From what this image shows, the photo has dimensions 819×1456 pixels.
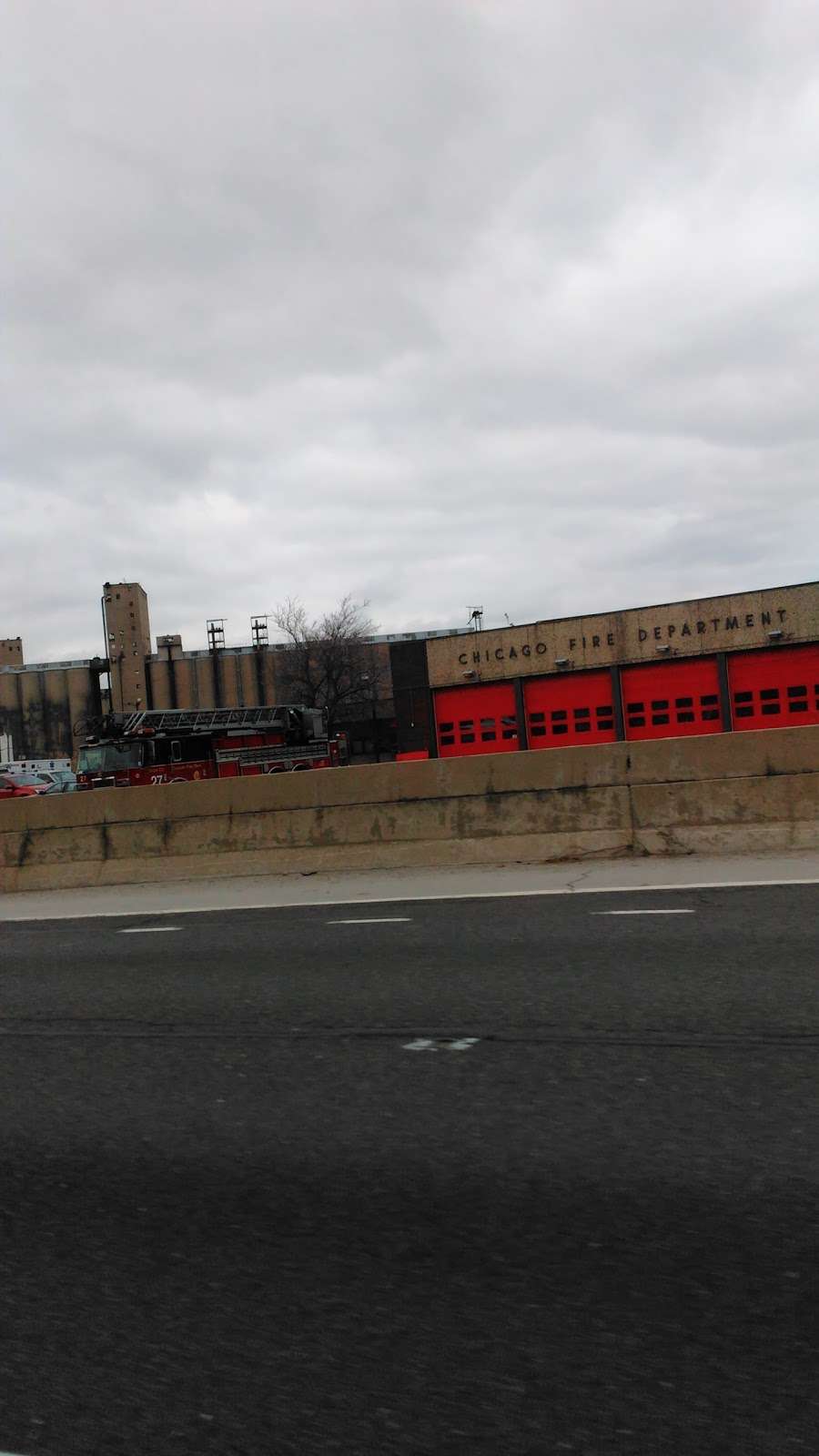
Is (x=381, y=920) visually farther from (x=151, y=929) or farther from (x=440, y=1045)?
(x=440, y=1045)

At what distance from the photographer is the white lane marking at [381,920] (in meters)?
10.4

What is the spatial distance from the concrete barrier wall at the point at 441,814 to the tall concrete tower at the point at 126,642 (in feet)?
270

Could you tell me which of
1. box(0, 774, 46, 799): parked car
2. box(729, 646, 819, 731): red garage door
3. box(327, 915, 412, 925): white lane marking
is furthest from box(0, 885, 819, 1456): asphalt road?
box(0, 774, 46, 799): parked car

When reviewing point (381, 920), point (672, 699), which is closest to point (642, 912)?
point (381, 920)

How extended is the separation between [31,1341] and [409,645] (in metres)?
38.5

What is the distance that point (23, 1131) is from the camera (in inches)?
197

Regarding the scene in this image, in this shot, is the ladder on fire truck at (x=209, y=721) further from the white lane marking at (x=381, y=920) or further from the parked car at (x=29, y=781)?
the white lane marking at (x=381, y=920)

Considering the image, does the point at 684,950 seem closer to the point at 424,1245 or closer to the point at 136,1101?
the point at 136,1101

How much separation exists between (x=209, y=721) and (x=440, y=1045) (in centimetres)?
2924

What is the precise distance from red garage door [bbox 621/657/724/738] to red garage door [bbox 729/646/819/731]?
67cm

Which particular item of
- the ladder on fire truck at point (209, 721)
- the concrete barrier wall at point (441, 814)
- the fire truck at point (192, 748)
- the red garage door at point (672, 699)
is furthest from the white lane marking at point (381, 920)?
the red garage door at point (672, 699)

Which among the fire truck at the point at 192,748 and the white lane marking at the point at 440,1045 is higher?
the fire truck at the point at 192,748

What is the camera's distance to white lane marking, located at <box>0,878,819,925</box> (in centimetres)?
1089

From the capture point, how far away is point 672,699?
36.9 m
